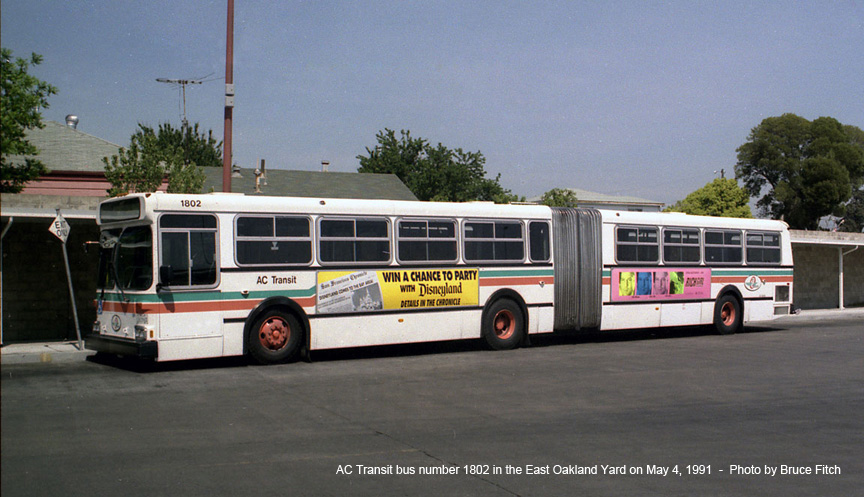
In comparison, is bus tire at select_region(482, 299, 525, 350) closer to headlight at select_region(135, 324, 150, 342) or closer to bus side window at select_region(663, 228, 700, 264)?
bus side window at select_region(663, 228, 700, 264)

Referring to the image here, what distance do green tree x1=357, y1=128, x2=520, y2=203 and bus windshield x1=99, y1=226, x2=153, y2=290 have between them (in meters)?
41.4

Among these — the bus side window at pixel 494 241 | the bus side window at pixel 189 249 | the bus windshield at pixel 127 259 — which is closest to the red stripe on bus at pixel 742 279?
the bus side window at pixel 494 241

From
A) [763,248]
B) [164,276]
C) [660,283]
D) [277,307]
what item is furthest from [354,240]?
[763,248]

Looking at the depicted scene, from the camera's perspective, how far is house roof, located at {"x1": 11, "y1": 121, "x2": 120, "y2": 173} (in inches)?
1098

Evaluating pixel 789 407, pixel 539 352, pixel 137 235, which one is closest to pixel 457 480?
pixel 789 407

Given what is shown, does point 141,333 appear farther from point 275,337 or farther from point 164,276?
point 275,337

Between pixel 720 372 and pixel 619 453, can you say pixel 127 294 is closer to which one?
pixel 619 453

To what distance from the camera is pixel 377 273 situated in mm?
14516

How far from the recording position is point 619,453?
23.7ft

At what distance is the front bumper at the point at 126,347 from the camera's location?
11.9 m

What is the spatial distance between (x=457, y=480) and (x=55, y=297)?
15.3 metres

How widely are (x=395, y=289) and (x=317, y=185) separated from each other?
22587 mm

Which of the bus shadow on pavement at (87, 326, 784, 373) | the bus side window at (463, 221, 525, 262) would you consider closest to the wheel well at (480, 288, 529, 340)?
the bus side window at (463, 221, 525, 262)

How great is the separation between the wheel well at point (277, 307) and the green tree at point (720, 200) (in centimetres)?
6393
